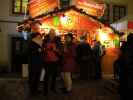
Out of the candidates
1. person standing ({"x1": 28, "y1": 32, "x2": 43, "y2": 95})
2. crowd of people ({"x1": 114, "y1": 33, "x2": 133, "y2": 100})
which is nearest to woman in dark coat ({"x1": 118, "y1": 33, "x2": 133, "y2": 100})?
crowd of people ({"x1": 114, "y1": 33, "x2": 133, "y2": 100})

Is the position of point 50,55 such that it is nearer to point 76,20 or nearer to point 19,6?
point 76,20

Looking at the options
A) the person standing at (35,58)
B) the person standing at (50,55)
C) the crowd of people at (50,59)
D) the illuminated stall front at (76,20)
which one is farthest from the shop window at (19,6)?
the person standing at (35,58)

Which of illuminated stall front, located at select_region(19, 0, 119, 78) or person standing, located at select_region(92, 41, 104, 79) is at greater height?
illuminated stall front, located at select_region(19, 0, 119, 78)

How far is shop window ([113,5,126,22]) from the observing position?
2838cm

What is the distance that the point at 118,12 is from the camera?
28641 millimetres

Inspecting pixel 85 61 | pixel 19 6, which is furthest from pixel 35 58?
pixel 19 6

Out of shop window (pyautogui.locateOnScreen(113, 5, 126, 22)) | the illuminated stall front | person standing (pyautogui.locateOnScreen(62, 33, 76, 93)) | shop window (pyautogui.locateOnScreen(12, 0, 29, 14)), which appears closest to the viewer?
person standing (pyautogui.locateOnScreen(62, 33, 76, 93))

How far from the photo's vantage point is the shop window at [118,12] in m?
28.4

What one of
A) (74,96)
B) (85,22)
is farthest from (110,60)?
(74,96)

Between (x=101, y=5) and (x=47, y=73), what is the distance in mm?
10367

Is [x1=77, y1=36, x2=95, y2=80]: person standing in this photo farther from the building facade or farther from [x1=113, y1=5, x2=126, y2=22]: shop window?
[x1=113, y1=5, x2=126, y2=22]: shop window

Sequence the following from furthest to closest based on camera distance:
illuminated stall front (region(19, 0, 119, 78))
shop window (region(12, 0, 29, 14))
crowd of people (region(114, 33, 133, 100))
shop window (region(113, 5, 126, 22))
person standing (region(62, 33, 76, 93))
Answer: shop window (region(113, 5, 126, 22))
shop window (region(12, 0, 29, 14))
illuminated stall front (region(19, 0, 119, 78))
person standing (region(62, 33, 76, 93))
crowd of people (region(114, 33, 133, 100))

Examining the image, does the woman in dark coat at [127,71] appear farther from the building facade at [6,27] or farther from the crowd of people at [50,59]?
the building facade at [6,27]

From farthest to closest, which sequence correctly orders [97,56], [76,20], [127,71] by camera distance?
[76,20] → [97,56] → [127,71]
